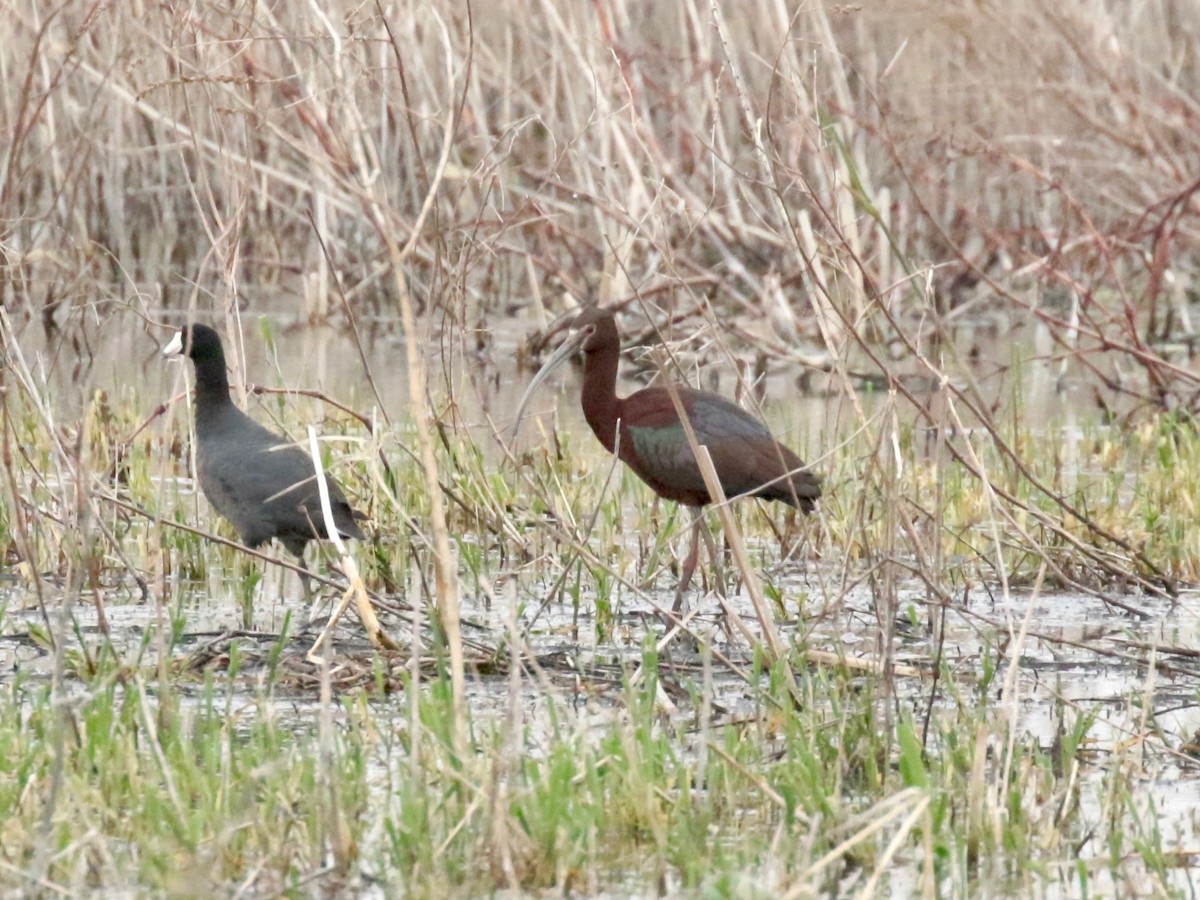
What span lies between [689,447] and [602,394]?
479mm

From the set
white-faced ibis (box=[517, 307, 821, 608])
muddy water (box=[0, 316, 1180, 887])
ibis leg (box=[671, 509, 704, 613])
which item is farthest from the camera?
white-faced ibis (box=[517, 307, 821, 608])

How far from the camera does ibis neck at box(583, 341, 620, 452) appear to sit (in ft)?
19.4

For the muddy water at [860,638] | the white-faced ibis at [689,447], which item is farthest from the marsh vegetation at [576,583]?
the white-faced ibis at [689,447]

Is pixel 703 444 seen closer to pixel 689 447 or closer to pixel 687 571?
pixel 689 447

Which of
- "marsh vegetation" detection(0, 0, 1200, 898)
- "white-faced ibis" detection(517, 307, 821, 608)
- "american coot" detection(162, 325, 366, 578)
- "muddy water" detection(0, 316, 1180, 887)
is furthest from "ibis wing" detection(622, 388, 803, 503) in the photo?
"american coot" detection(162, 325, 366, 578)

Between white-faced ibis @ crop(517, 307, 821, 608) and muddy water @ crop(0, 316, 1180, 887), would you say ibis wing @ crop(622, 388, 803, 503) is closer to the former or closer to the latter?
white-faced ibis @ crop(517, 307, 821, 608)

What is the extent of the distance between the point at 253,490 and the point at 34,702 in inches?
67.9

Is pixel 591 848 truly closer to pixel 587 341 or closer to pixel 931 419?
pixel 931 419

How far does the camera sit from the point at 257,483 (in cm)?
549

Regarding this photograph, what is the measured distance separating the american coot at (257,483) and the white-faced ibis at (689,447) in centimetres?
65

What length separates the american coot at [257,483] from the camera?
18.0ft

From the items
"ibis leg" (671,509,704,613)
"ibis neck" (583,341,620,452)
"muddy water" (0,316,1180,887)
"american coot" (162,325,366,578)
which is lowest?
"muddy water" (0,316,1180,887)

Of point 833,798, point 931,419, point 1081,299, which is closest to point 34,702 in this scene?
point 833,798

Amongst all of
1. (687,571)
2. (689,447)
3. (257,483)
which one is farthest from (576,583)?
(257,483)
